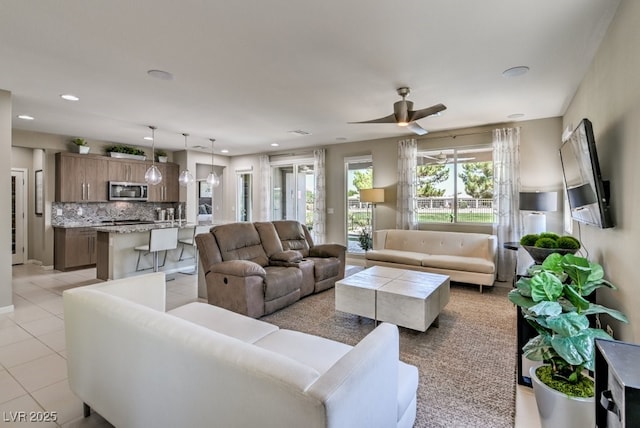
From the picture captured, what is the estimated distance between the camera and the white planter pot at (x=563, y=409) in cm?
153

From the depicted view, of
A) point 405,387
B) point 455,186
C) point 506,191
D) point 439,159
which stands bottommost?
point 405,387

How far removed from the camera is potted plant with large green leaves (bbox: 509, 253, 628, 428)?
149 centimetres

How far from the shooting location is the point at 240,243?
4.21 m

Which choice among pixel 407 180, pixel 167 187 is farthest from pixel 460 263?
pixel 167 187

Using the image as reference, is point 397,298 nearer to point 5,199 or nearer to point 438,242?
point 438,242

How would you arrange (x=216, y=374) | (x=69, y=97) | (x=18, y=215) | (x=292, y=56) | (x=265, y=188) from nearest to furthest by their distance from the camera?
(x=216, y=374), (x=292, y=56), (x=69, y=97), (x=18, y=215), (x=265, y=188)

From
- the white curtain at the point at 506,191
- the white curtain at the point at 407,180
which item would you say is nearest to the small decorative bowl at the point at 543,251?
the white curtain at the point at 506,191

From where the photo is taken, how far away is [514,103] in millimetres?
4137

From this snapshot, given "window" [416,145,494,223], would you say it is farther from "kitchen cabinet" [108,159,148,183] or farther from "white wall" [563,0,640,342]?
→ "kitchen cabinet" [108,159,148,183]

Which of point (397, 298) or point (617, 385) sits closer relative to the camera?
point (617, 385)

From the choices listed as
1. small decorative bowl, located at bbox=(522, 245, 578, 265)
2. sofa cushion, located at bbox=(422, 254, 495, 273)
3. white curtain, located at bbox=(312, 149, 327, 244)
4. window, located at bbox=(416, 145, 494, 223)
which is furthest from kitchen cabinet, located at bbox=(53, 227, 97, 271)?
small decorative bowl, located at bbox=(522, 245, 578, 265)

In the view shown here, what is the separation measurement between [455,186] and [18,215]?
29.0 ft

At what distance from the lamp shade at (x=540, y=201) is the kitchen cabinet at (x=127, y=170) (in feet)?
24.9

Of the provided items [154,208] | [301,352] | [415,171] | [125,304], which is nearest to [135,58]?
[125,304]
